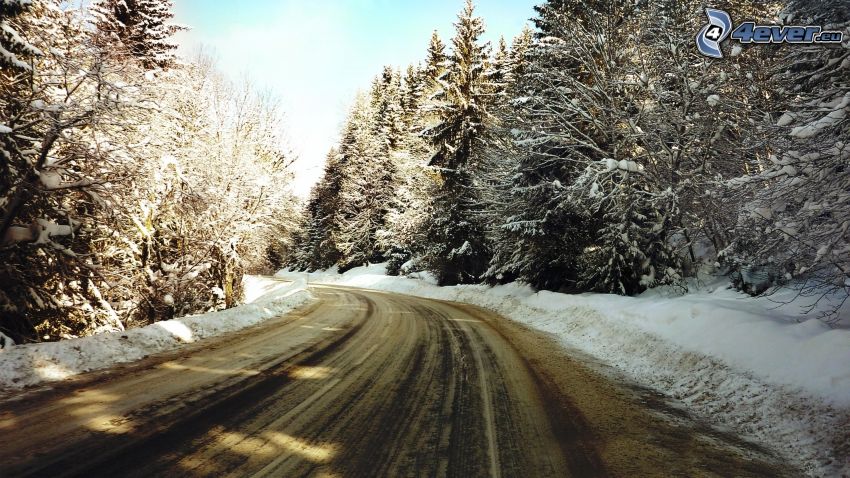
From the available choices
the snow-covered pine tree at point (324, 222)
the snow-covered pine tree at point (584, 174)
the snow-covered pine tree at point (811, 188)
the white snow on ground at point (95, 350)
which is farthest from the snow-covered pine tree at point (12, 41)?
the snow-covered pine tree at point (324, 222)

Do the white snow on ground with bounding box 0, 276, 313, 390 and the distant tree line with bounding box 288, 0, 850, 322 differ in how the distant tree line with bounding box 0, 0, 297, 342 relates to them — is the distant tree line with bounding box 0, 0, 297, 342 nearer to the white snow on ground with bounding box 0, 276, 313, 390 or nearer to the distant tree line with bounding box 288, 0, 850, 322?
the white snow on ground with bounding box 0, 276, 313, 390

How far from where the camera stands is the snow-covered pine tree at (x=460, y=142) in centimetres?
2259

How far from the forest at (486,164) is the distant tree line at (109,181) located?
2.4 inches

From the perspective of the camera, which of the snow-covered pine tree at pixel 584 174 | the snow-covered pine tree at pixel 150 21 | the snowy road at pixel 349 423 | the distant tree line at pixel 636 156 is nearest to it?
the snowy road at pixel 349 423

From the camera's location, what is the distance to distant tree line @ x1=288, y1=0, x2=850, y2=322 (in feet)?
17.9

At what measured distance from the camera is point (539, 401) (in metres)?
5.19

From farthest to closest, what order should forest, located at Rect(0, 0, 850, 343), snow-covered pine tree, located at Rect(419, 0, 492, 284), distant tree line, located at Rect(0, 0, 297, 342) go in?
snow-covered pine tree, located at Rect(419, 0, 492, 284), distant tree line, located at Rect(0, 0, 297, 342), forest, located at Rect(0, 0, 850, 343)

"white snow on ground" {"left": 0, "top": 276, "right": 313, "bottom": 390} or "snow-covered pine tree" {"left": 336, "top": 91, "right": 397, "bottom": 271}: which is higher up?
"snow-covered pine tree" {"left": 336, "top": 91, "right": 397, "bottom": 271}

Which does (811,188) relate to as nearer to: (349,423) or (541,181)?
(349,423)

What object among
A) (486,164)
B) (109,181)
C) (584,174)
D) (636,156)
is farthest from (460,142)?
(109,181)

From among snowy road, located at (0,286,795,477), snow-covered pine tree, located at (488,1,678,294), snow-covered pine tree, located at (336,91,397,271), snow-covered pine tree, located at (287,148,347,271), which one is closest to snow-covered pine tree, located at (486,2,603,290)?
snow-covered pine tree, located at (488,1,678,294)

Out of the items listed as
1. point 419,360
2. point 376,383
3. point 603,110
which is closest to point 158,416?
point 376,383

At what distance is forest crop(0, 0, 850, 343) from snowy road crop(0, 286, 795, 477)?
9.68 feet

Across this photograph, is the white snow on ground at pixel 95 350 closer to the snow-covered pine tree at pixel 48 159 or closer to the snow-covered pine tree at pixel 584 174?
the snow-covered pine tree at pixel 48 159
